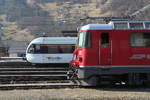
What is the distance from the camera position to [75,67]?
2044 centimetres

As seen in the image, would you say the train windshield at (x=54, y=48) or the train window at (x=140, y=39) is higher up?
the train window at (x=140, y=39)

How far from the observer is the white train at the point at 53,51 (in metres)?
36.5

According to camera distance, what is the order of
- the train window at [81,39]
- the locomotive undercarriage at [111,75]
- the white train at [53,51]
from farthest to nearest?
the white train at [53,51] → the train window at [81,39] → the locomotive undercarriage at [111,75]

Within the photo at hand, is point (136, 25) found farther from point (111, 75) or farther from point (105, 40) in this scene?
point (111, 75)

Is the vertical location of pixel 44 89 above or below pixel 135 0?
below

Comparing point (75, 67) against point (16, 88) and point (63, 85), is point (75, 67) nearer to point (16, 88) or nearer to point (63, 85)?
point (63, 85)

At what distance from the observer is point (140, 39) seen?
19.8m

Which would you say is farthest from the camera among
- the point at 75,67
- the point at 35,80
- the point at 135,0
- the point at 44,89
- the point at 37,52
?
the point at 135,0

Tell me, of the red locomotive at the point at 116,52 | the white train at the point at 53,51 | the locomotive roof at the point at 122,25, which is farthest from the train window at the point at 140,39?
the white train at the point at 53,51

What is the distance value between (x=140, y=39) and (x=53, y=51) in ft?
58.4

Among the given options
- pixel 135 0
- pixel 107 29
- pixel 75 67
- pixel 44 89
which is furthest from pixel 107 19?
pixel 135 0

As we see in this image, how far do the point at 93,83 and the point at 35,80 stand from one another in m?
4.31

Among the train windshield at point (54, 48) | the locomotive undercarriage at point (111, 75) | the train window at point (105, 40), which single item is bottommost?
the locomotive undercarriage at point (111, 75)

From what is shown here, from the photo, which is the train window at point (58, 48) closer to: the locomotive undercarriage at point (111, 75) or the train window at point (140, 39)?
the locomotive undercarriage at point (111, 75)
